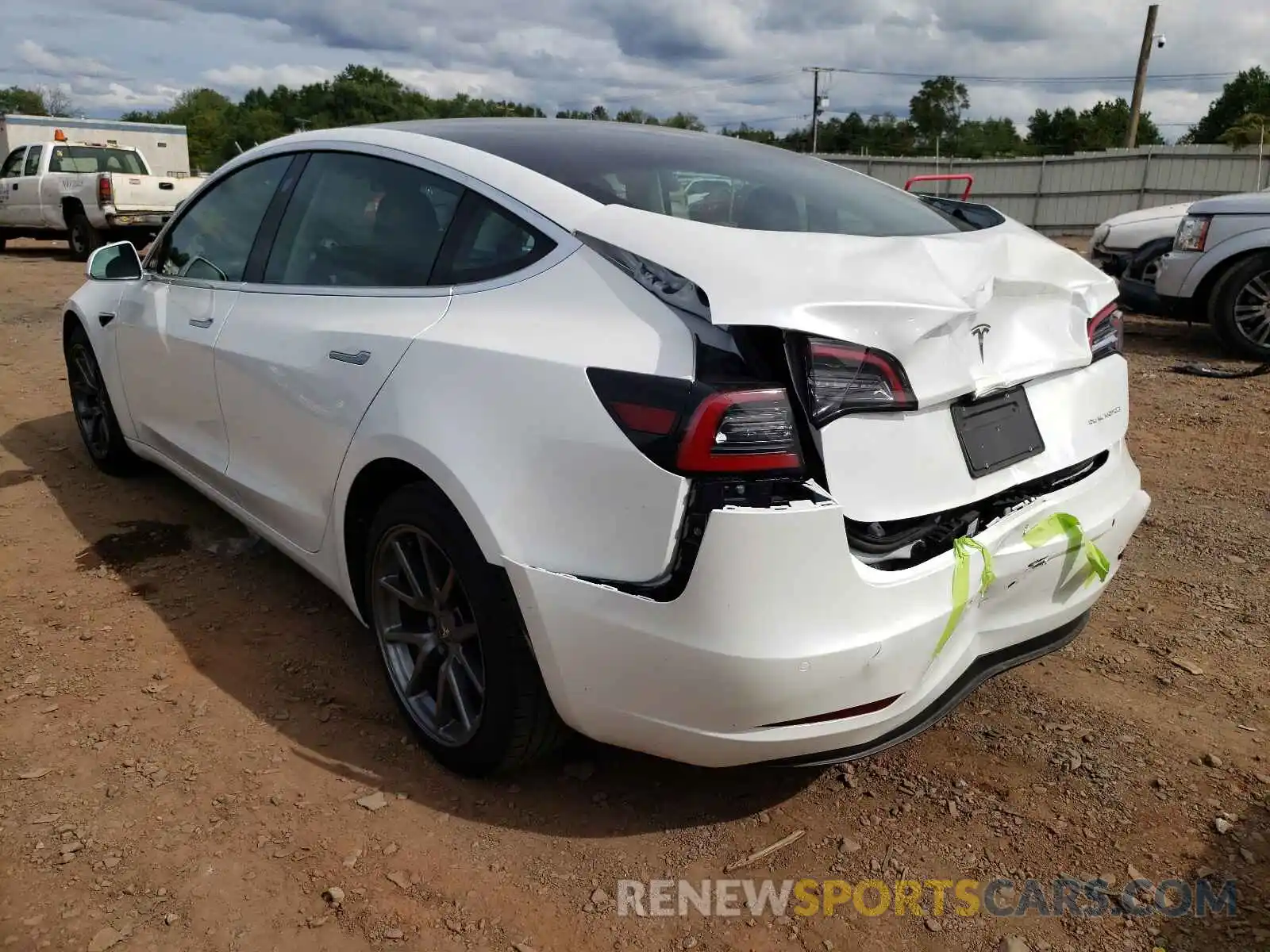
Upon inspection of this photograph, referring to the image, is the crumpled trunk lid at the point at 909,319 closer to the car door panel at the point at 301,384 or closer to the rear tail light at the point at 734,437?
the rear tail light at the point at 734,437

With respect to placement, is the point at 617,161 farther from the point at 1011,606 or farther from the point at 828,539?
the point at 1011,606

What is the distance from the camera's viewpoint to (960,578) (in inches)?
82.2

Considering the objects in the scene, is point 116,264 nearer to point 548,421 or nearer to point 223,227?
point 223,227

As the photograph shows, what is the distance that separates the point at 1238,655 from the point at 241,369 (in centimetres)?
344

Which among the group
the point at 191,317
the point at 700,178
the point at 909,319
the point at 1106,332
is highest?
the point at 700,178

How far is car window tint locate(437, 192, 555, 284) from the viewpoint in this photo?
2340mm

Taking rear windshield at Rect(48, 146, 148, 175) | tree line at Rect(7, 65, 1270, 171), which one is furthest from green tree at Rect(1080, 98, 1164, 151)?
rear windshield at Rect(48, 146, 148, 175)

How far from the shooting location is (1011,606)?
7.50 ft

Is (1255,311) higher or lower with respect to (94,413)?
higher

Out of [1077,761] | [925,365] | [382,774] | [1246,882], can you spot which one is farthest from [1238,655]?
[382,774]

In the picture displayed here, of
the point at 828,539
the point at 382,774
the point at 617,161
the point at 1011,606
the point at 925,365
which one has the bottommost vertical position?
the point at 382,774

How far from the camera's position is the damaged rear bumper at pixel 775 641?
6.23 ft

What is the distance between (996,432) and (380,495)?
5.32ft

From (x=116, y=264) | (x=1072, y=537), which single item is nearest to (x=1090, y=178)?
(x=116, y=264)
